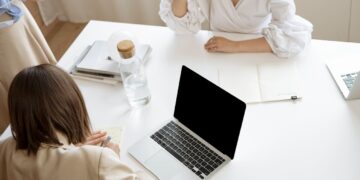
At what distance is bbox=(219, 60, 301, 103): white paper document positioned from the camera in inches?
45.8

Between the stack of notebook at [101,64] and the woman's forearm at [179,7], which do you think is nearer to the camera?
the stack of notebook at [101,64]

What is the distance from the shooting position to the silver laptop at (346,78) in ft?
3.65

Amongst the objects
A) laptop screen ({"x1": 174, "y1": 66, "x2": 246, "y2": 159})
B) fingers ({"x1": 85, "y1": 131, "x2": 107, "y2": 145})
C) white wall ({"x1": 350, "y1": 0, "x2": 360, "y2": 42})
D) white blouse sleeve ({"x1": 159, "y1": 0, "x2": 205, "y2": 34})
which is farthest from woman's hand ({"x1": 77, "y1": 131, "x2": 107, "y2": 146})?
white wall ({"x1": 350, "y1": 0, "x2": 360, "y2": 42})

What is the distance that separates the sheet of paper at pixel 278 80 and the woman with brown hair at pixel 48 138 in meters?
0.52

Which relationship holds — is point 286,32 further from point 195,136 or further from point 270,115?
→ point 195,136

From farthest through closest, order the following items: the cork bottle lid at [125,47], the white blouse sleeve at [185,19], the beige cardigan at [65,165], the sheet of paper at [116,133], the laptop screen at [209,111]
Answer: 1. the white blouse sleeve at [185,19]
2. the cork bottle lid at [125,47]
3. the sheet of paper at [116,133]
4. the laptop screen at [209,111]
5. the beige cardigan at [65,165]

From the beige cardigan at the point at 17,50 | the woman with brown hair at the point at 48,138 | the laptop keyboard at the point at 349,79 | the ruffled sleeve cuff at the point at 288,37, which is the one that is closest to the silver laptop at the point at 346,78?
the laptop keyboard at the point at 349,79

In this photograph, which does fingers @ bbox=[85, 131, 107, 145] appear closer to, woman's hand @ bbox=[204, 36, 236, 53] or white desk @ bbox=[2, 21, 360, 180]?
white desk @ bbox=[2, 21, 360, 180]

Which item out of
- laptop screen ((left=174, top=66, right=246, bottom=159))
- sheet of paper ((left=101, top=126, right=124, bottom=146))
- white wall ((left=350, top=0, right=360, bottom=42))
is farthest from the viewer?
white wall ((left=350, top=0, right=360, bottom=42))

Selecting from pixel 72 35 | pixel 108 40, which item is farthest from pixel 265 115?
pixel 72 35

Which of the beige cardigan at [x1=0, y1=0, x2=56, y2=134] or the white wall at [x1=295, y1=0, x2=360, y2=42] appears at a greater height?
the beige cardigan at [x1=0, y1=0, x2=56, y2=134]

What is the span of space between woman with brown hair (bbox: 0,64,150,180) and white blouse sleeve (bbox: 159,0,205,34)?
63 cm

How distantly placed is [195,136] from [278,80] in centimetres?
35

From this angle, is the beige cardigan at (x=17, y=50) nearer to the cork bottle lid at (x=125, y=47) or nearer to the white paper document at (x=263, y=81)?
the cork bottle lid at (x=125, y=47)
